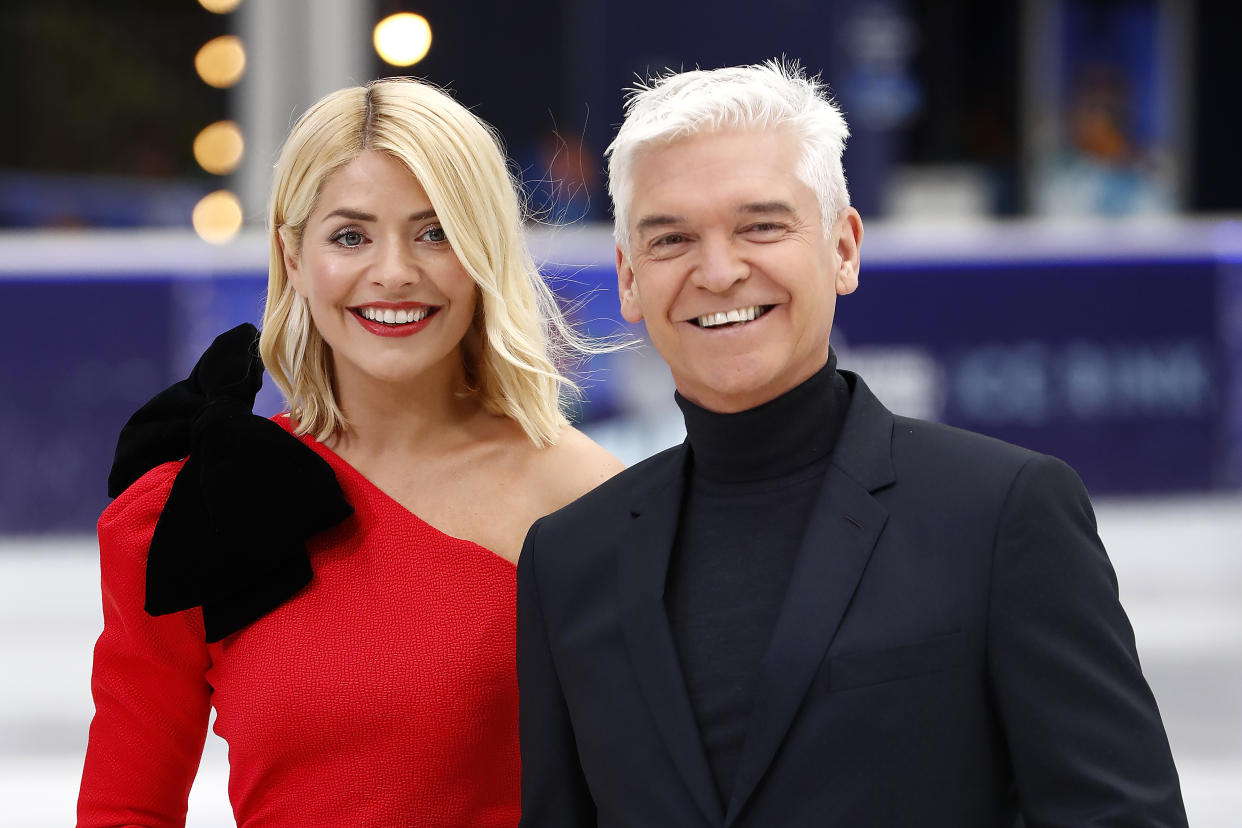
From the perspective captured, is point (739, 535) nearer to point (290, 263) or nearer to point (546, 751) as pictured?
point (546, 751)

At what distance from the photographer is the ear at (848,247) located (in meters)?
1.79

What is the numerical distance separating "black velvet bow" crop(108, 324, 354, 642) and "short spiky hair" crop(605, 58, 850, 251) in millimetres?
679

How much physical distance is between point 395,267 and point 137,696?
2.35 ft

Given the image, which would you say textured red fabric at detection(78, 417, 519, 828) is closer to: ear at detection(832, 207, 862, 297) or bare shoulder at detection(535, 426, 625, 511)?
bare shoulder at detection(535, 426, 625, 511)

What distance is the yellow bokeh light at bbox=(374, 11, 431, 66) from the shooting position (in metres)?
9.22

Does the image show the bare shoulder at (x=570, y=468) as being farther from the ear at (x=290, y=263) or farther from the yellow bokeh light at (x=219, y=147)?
the yellow bokeh light at (x=219, y=147)

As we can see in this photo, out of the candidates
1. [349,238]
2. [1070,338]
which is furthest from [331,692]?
[1070,338]

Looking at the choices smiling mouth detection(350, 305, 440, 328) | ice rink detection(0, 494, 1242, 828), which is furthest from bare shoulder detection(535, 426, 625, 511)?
ice rink detection(0, 494, 1242, 828)

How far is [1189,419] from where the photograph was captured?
7.18 m

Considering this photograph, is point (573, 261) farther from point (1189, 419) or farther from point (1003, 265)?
point (1189, 419)

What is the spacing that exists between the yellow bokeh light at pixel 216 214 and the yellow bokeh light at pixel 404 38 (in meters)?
1.26

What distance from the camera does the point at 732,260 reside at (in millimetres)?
1687

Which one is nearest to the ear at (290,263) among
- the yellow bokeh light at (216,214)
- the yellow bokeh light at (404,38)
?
the yellow bokeh light at (216,214)

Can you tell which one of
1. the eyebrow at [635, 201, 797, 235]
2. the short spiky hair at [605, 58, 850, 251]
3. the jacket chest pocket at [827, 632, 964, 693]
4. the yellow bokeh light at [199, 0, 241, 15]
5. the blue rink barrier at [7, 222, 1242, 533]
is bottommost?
the blue rink barrier at [7, 222, 1242, 533]
